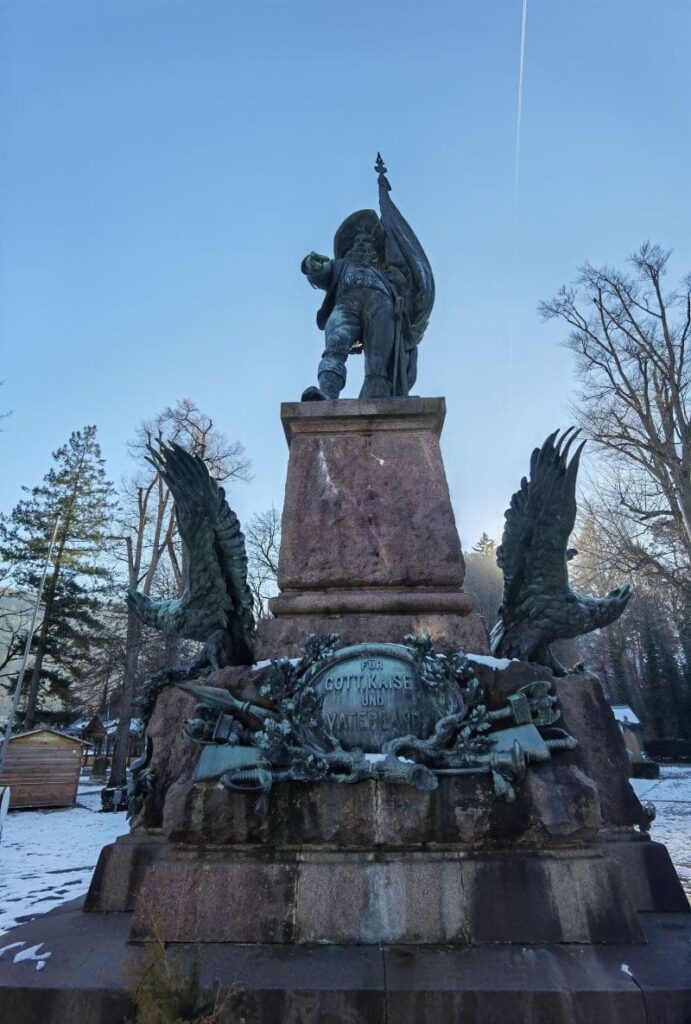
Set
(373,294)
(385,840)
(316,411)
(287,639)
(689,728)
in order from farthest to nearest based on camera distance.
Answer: (689,728) < (373,294) < (316,411) < (287,639) < (385,840)

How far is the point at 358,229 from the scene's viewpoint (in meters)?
5.70

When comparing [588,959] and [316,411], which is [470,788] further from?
[316,411]

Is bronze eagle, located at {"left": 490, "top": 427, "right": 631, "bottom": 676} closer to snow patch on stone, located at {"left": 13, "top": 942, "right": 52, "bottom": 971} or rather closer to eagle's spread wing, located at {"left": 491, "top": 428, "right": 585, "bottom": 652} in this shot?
eagle's spread wing, located at {"left": 491, "top": 428, "right": 585, "bottom": 652}

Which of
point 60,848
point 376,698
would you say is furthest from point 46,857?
point 376,698

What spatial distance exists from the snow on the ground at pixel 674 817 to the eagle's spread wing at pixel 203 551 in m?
3.25

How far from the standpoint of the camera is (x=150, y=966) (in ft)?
5.37

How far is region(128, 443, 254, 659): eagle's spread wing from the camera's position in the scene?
3.61 metres

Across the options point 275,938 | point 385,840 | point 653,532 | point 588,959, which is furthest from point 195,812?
point 653,532

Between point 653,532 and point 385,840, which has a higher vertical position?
point 653,532

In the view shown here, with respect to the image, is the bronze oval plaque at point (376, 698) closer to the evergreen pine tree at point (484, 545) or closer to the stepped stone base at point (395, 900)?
the stepped stone base at point (395, 900)

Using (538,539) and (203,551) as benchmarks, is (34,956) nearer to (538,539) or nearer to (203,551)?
(203,551)

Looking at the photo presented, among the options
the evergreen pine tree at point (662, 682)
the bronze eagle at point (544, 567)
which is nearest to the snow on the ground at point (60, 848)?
the bronze eagle at point (544, 567)

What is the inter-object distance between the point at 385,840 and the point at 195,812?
798 millimetres

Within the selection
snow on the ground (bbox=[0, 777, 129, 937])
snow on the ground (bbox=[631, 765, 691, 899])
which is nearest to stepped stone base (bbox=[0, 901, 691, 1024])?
snow on the ground (bbox=[0, 777, 129, 937])
